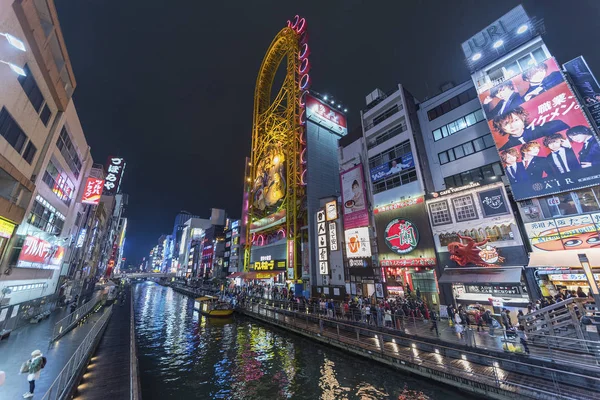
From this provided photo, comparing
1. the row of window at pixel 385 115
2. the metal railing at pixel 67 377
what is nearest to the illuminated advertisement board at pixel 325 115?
the row of window at pixel 385 115

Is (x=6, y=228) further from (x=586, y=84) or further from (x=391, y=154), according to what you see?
(x=586, y=84)

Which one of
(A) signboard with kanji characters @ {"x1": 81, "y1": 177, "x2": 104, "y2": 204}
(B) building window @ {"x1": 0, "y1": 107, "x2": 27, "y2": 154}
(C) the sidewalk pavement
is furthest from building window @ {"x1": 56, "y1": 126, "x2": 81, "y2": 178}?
(C) the sidewalk pavement

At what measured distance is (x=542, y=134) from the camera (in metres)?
19.0

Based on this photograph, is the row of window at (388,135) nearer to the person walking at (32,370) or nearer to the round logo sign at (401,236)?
the round logo sign at (401,236)

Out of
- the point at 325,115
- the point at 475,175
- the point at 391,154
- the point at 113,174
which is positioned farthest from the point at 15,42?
the point at 325,115

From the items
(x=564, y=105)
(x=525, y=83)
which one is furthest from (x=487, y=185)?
(x=525, y=83)

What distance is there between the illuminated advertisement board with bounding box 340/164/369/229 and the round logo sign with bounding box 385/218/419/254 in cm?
336

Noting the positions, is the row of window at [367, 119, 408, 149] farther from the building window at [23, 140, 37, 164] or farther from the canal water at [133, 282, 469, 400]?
the building window at [23, 140, 37, 164]

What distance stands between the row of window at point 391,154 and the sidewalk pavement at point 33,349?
32279 mm

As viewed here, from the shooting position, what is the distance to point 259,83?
211 ft

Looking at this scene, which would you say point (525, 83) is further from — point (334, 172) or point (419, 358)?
point (334, 172)

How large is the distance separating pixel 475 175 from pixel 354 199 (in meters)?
13.4

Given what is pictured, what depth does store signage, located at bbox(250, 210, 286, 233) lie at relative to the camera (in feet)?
156

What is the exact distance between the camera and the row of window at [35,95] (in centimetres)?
1606
